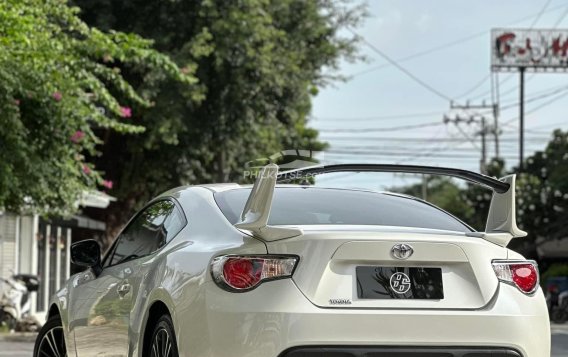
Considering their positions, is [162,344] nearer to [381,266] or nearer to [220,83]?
[381,266]

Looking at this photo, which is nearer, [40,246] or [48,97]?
[48,97]

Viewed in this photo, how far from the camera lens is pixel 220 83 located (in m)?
26.5

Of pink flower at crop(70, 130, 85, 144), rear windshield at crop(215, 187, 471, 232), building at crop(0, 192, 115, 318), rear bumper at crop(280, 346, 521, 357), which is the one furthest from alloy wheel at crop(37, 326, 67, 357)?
building at crop(0, 192, 115, 318)

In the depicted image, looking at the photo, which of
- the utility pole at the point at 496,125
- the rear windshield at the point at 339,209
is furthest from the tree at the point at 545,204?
the rear windshield at the point at 339,209

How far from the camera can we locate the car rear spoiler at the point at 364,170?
521 cm

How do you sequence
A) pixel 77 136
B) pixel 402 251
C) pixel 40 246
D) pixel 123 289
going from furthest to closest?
pixel 40 246 < pixel 77 136 < pixel 123 289 < pixel 402 251

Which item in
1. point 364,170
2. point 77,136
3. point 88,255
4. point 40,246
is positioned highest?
point 77,136

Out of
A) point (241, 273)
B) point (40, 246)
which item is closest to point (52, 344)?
point (241, 273)

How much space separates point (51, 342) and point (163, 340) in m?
2.25

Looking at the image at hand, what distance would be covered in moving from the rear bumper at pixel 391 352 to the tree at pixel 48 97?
389 inches

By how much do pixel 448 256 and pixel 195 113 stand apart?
71.0 ft

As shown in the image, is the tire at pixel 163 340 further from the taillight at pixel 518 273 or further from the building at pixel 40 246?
the building at pixel 40 246

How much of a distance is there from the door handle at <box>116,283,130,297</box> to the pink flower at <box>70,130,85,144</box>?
991 cm

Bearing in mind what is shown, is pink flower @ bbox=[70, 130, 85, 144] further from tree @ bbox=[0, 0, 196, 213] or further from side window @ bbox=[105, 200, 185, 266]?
side window @ bbox=[105, 200, 185, 266]
